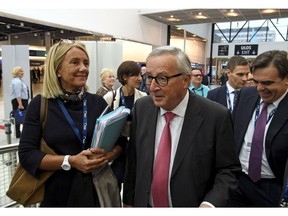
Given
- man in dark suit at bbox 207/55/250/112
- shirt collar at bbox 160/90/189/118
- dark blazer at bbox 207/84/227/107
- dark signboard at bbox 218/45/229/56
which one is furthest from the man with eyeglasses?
dark signboard at bbox 218/45/229/56

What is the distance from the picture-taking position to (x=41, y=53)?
12.4m

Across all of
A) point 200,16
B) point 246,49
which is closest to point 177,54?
point 200,16

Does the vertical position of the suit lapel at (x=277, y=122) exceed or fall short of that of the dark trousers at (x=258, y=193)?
it exceeds it

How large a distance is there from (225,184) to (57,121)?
3.24 feet

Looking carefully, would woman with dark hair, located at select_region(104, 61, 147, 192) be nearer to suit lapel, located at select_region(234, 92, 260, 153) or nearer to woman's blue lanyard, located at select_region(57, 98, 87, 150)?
suit lapel, located at select_region(234, 92, 260, 153)

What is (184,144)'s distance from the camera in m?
1.40

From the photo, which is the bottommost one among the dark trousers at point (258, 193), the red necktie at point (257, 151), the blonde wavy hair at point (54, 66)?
the dark trousers at point (258, 193)

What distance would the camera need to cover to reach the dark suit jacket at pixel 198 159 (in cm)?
137

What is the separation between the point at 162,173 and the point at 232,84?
A: 6.77 ft

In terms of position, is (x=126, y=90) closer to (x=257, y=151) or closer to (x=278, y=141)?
(x=257, y=151)

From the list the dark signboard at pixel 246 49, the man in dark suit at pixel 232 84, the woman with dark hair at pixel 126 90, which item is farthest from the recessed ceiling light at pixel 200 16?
the woman with dark hair at pixel 126 90

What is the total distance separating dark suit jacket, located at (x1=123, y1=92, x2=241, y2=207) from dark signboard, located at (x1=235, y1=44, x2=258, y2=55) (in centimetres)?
1898

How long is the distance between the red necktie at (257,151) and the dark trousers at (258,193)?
68mm

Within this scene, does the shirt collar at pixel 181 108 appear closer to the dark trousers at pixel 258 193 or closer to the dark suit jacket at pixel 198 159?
the dark suit jacket at pixel 198 159
